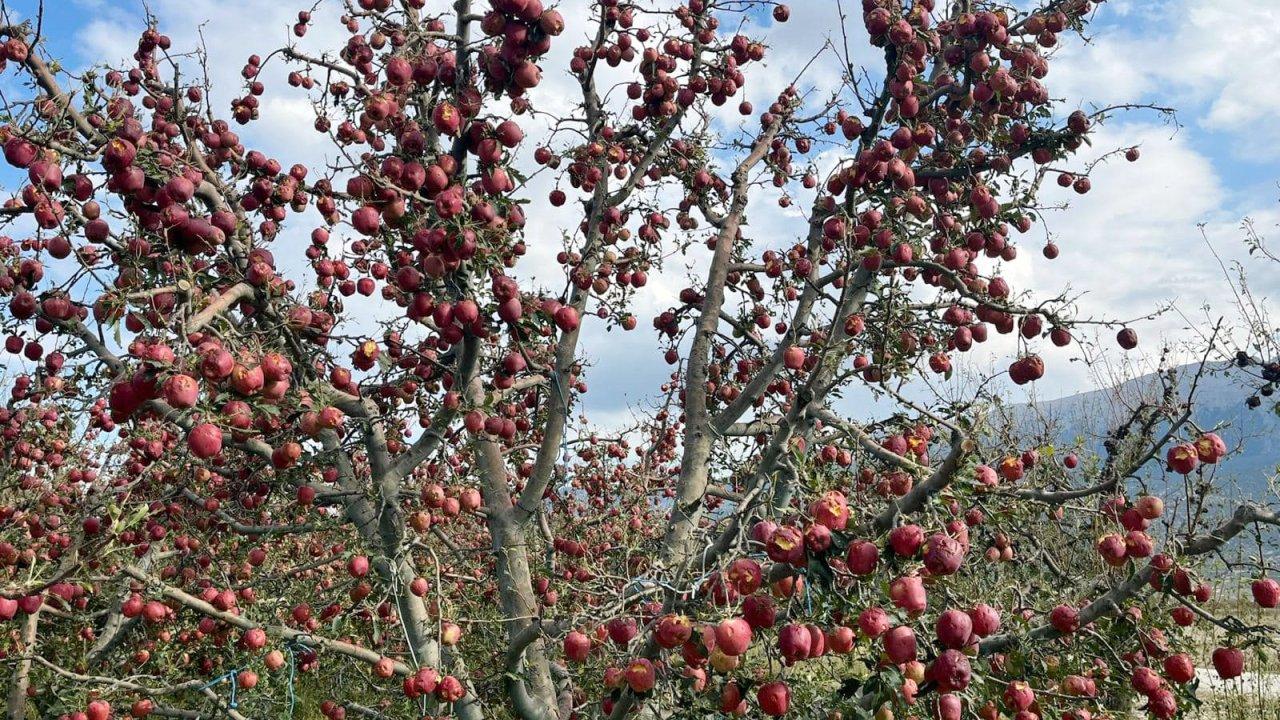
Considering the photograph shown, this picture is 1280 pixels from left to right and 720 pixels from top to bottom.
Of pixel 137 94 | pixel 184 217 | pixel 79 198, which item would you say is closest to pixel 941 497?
pixel 184 217

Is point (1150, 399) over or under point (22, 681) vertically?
over

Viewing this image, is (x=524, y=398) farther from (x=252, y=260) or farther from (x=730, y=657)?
(x=730, y=657)

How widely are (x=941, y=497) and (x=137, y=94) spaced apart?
460 cm

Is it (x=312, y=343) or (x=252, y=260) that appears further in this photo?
(x=312, y=343)

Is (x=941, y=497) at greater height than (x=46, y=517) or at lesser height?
lesser

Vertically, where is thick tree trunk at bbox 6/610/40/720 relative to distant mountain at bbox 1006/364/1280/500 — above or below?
below

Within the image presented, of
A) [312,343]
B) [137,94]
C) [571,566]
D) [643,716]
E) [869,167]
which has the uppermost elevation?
[137,94]

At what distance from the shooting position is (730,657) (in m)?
2.21

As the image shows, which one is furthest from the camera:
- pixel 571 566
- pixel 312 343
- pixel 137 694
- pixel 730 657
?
pixel 571 566

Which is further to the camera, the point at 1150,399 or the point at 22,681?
the point at 1150,399

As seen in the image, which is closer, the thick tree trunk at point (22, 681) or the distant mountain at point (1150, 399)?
the distant mountain at point (1150, 399)

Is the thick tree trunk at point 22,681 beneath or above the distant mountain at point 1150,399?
beneath

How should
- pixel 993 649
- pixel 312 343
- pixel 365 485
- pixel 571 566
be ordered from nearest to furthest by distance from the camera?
1. pixel 993 649
2. pixel 312 343
3. pixel 365 485
4. pixel 571 566

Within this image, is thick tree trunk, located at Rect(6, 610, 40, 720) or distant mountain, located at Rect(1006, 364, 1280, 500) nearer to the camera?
distant mountain, located at Rect(1006, 364, 1280, 500)
